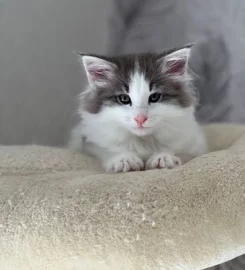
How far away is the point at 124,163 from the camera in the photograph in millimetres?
1366

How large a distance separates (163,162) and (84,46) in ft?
3.60

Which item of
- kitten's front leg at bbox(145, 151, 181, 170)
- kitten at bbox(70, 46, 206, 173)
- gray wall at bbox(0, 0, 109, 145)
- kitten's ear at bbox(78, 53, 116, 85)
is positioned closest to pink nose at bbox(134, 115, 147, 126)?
kitten at bbox(70, 46, 206, 173)

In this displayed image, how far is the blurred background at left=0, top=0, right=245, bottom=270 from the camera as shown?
204 cm

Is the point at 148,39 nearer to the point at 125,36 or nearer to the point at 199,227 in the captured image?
the point at 125,36

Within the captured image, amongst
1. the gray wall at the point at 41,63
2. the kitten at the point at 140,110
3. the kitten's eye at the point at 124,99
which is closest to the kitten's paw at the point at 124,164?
the kitten at the point at 140,110

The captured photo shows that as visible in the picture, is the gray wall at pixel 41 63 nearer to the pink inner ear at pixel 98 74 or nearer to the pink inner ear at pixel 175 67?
the pink inner ear at pixel 98 74

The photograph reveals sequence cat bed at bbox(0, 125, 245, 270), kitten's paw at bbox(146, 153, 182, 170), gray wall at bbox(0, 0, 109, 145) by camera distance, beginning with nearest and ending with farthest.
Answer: cat bed at bbox(0, 125, 245, 270), kitten's paw at bbox(146, 153, 182, 170), gray wall at bbox(0, 0, 109, 145)

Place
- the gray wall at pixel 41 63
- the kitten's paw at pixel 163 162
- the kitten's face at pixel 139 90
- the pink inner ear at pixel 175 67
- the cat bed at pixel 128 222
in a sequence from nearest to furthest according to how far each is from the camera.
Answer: the cat bed at pixel 128 222, the kitten's paw at pixel 163 162, the kitten's face at pixel 139 90, the pink inner ear at pixel 175 67, the gray wall at pixel 41 63

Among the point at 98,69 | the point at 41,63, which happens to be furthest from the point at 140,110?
the point at 41,63

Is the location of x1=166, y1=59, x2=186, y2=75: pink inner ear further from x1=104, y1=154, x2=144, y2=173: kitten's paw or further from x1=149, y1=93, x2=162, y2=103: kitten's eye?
x1=104, y1=154, x2=144, y2=173: kitten's paw

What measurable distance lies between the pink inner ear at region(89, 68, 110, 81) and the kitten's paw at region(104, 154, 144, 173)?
28 centimetres

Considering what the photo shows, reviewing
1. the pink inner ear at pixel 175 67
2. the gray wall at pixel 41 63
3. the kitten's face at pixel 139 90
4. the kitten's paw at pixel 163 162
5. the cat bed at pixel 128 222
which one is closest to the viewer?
the cat bed at pixel 128 222

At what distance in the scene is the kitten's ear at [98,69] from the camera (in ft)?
4.97

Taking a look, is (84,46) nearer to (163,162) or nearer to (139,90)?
(139,90)
